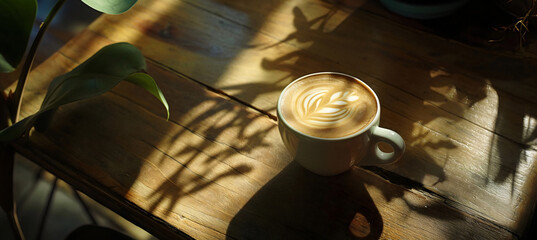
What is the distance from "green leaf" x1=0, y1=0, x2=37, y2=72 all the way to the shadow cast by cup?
1.57 ft

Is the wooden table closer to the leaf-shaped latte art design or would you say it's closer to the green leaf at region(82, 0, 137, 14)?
the leaf-shaped latte art design

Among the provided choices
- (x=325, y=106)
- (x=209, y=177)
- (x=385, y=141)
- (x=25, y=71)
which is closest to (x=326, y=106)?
(x=325, y=106)

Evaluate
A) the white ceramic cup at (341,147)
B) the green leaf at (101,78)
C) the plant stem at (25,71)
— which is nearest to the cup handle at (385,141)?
the white ceramic cup at (341,147)

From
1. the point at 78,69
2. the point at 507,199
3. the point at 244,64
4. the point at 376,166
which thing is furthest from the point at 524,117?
the point at 78,69

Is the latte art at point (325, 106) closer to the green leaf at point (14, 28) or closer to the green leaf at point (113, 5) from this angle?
the green leaf at point (113, 5)

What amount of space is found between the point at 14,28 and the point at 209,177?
42cm

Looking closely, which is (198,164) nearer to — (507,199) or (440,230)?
(440,230)

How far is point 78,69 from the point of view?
2.44 feet

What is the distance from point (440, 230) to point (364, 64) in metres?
0.41

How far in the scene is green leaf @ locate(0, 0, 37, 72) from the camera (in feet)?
2.42

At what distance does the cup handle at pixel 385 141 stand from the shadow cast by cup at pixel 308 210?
6 cm

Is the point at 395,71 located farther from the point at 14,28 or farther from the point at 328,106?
the point at 14,28

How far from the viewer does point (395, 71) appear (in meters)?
0.95

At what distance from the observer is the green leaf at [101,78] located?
2.26 feet
